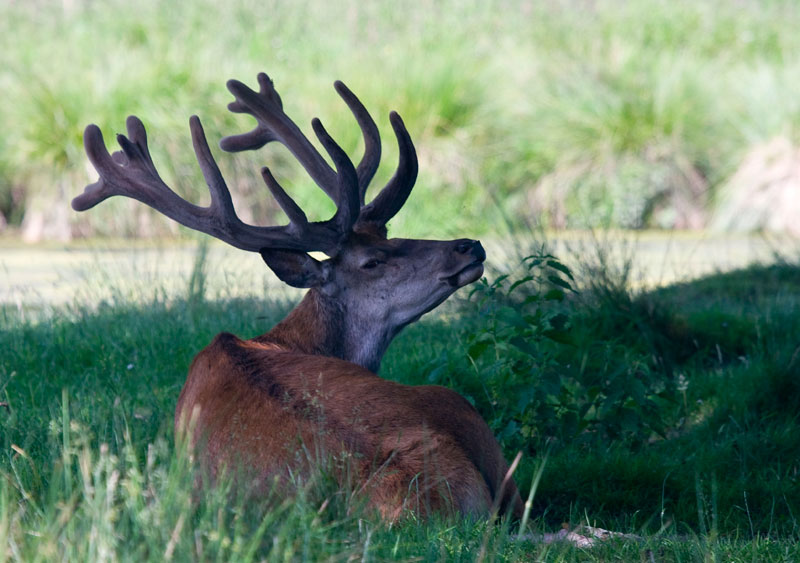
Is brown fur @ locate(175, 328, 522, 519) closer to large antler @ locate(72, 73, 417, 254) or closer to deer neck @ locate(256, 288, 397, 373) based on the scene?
deer neck @ locate(256, 288, 397, 373)

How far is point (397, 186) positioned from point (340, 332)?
2.68 ft

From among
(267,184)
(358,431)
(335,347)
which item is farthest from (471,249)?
(358,431)

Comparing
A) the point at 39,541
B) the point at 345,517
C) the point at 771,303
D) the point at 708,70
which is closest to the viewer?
the point at 39,541

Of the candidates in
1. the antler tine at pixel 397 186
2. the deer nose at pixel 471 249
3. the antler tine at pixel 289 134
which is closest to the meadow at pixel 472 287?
the deer nose at pixel 471 249

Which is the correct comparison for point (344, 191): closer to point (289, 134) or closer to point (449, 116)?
point (289, 134)

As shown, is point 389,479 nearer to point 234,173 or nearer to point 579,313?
point 579,313

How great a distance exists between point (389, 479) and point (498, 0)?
25883mm

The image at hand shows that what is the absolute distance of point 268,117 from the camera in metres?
5.61

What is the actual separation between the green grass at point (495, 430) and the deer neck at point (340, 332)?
51 centimetres

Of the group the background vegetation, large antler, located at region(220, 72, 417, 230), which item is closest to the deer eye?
large antler, located at region(220, 72, 417, 230)

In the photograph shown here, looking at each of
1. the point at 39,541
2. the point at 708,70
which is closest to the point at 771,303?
the point at 39,541

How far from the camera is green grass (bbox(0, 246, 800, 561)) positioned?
2826mm

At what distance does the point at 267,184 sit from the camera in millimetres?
5051

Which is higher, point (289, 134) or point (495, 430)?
point (289, 134)
